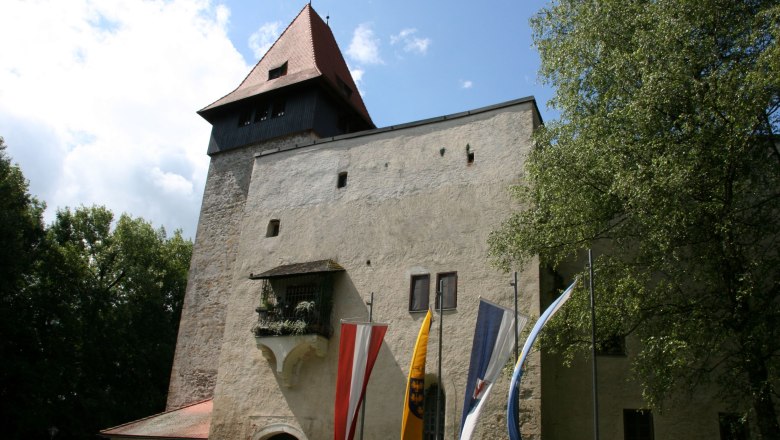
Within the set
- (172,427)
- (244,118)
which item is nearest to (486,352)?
(172,427)

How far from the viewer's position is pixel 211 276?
21984 millimetres

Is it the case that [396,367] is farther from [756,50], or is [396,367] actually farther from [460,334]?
[756,50]

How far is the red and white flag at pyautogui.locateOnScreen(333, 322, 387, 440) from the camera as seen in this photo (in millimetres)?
12859

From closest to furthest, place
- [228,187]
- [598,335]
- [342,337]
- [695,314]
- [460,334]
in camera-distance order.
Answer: [695,314]
[598,335]
[342,337]
[460,334]
[228,187]

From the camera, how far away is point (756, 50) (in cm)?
1188

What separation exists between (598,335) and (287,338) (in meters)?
7.46

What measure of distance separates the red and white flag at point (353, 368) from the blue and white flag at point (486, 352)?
2.07m

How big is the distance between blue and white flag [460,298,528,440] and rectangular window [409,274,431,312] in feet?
9.84

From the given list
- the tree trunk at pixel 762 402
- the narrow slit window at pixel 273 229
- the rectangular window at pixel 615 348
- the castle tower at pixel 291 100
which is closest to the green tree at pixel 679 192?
the tree trunk at pixel 762 402

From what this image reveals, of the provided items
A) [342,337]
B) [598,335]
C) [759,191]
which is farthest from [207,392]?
[759,191]

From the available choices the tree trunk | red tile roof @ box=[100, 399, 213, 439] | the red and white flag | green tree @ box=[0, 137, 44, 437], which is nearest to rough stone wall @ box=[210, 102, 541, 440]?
red tile roof @ box=[100, 399, 213, 439]

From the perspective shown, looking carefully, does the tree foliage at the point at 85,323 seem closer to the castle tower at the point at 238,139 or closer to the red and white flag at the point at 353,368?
the castle tower at the point at 238,139

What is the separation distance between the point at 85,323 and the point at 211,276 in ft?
31.2

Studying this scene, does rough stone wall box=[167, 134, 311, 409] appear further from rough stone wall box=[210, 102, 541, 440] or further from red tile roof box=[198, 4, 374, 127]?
rough stone wall box=[210, 102, 541, 440]
